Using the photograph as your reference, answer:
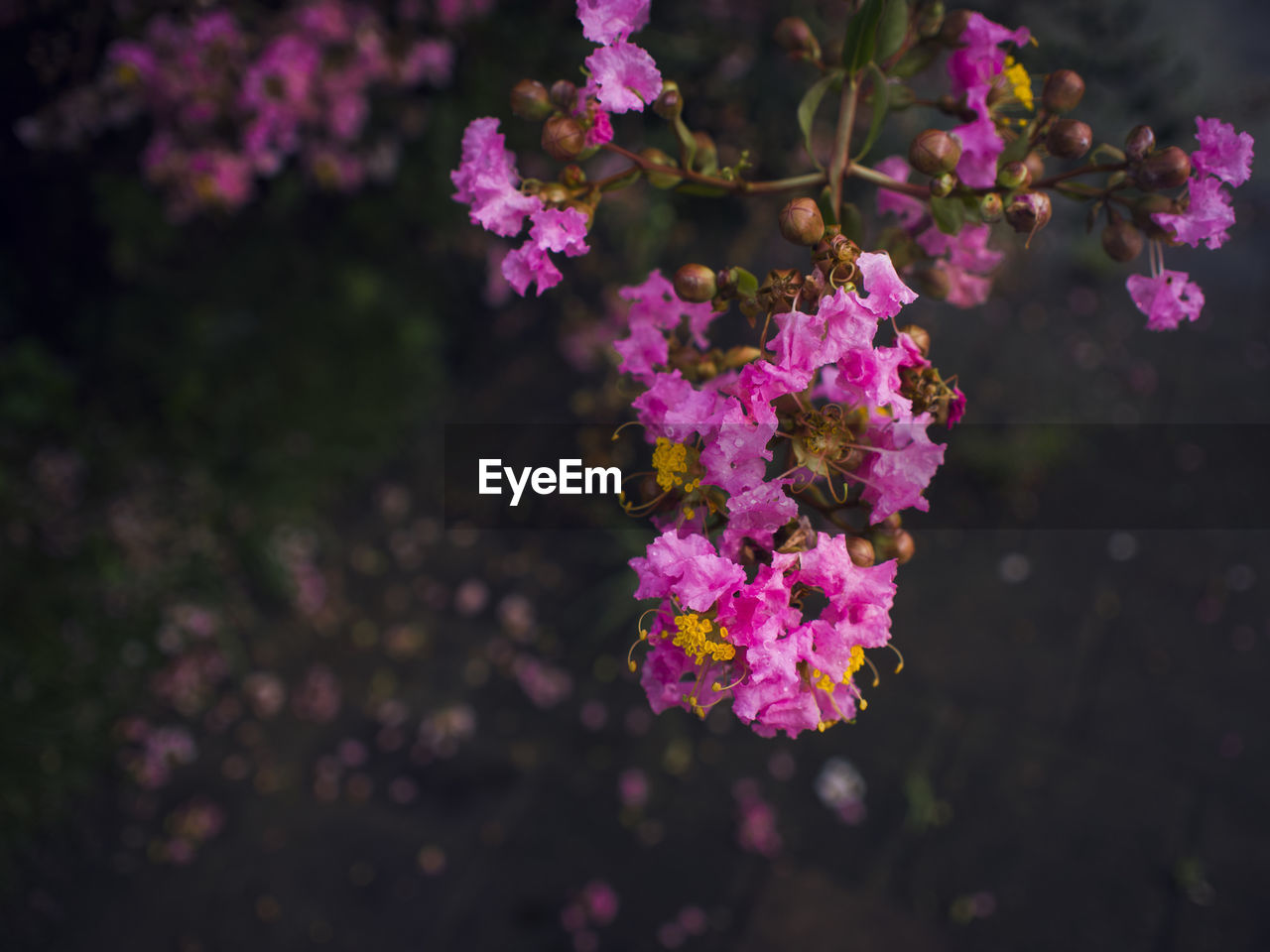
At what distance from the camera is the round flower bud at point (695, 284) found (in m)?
0.93

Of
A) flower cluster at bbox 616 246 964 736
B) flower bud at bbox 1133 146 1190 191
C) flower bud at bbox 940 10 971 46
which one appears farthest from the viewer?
flower bud at bbox 940 10 971 46

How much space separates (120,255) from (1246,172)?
268 centimetres

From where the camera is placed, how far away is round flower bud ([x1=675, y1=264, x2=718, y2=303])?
934 mm

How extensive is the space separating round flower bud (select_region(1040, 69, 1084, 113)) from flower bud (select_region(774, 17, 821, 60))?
301 millimetres

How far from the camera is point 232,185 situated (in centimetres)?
213

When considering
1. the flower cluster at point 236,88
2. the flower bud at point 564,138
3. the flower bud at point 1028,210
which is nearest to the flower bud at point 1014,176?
the flower bud at point 1028,210

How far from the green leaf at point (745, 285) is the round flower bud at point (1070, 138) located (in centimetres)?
40

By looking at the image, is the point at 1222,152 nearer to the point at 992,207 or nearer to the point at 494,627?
the point at 992,207

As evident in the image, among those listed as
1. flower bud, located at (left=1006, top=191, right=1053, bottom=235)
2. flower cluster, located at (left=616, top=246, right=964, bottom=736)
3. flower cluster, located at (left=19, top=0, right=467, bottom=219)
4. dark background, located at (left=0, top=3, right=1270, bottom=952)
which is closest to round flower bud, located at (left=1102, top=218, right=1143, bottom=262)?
flower bud, located at (left=1006, top=191, right=1053, bottom=235)

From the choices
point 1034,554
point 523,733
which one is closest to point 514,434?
point 523,733

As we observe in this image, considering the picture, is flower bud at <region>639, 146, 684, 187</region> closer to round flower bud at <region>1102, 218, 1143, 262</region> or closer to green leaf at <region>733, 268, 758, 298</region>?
green leaf at <region>733, 268, 758, 298</region>

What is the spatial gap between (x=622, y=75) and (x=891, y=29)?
34 cm

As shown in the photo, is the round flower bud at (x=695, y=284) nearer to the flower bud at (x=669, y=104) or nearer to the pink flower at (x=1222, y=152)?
the flower bud at (x=669, y=104)

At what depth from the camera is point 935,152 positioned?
92cm
